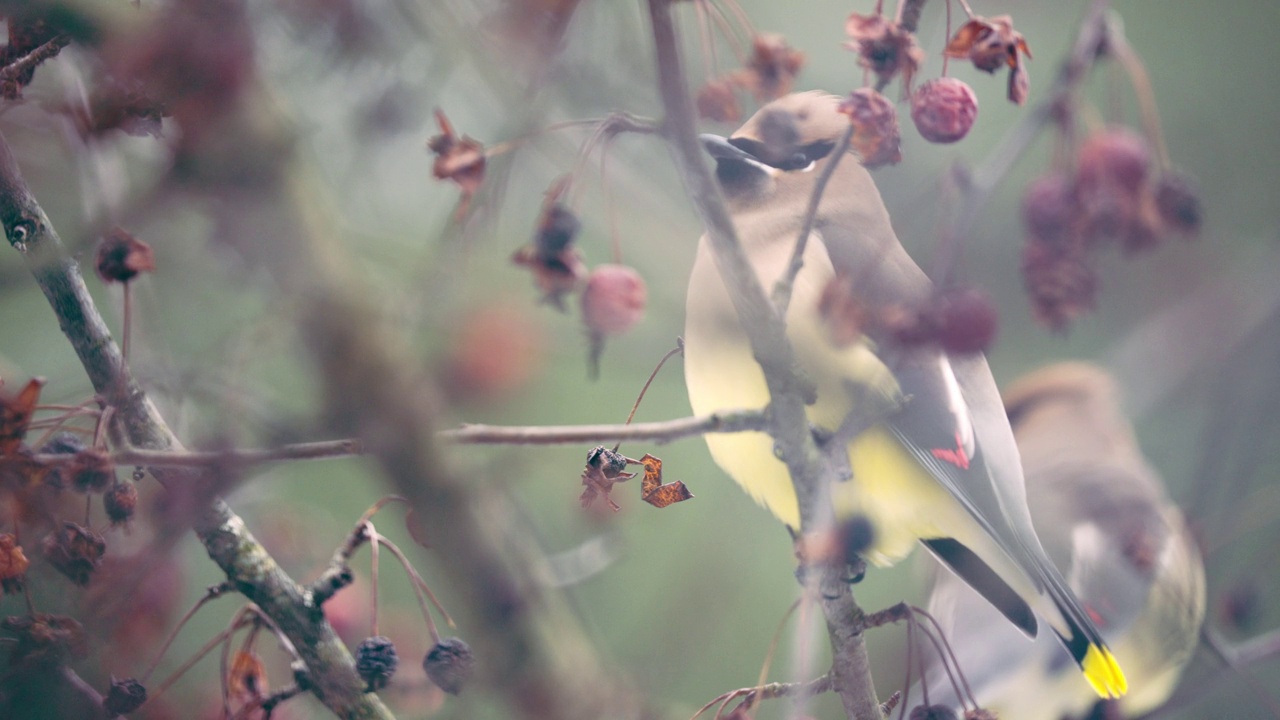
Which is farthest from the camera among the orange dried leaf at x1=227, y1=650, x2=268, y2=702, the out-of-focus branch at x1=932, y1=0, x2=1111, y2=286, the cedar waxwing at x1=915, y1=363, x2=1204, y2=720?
the cedar waxwing at x1=915, y1=363, x2=1204, y2=720

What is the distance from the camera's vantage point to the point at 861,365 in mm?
1376

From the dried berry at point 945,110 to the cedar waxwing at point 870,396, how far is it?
17cm

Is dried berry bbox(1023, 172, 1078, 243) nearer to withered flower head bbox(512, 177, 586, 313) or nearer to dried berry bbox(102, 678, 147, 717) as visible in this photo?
withered flower head bbox(512, 177, 586, 313)

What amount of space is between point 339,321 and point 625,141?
2.59ft

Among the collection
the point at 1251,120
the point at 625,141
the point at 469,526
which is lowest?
the point at 469,526

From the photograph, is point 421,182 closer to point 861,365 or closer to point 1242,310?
point 861,365

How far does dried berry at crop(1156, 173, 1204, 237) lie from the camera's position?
47.3 inches

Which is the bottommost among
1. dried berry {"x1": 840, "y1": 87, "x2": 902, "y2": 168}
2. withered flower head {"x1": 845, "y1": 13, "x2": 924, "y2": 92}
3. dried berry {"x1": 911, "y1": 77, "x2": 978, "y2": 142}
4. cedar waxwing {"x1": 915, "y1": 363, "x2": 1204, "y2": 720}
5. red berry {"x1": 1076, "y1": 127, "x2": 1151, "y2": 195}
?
cedar waxwing {"x1": 915, "y1": 363, "x2": 1204, "y2": 720}

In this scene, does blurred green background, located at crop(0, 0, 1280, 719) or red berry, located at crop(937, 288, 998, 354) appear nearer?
red berry, located at crop(937, 288, 998, 354)

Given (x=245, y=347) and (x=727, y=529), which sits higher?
(x=245, y=347)

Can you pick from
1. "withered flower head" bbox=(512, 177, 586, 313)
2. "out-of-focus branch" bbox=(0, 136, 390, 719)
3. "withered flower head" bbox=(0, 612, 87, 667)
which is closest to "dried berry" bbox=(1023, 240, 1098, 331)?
"withered flower head" bbox=(512, 177, 586, 313)

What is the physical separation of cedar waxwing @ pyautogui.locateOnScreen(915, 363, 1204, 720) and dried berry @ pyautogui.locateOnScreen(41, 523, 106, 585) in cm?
142

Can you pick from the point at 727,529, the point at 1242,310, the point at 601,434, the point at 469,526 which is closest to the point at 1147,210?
the point at 601,434

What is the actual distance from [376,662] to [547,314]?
3.75 feet
